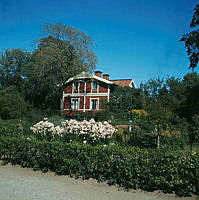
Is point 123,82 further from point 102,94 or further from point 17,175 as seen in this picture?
point 17,175

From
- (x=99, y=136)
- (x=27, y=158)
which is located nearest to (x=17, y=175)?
(x=27, y=158)

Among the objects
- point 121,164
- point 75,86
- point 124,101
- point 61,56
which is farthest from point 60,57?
point 121,164

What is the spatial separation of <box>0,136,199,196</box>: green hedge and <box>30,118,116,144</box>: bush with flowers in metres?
1.31

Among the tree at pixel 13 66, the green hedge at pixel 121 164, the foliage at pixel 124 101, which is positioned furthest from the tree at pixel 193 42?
the tree at pixel 13 66

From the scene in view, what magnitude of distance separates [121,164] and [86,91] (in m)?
25.3

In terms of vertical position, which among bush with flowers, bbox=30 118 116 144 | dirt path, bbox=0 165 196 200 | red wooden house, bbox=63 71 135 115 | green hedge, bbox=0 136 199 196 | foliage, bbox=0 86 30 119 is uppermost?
red wooden house, bbox=63 71 135 115

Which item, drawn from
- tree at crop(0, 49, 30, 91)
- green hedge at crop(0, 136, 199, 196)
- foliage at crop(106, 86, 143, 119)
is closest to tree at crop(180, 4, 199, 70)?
foliage at crop(106, 86, 143, 119)

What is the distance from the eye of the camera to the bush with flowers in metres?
7.58

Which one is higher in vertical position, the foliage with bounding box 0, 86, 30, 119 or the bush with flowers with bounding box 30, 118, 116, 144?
the foliage with bounding box 0, 86, 30, 119

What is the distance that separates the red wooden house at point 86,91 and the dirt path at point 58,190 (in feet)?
72.6

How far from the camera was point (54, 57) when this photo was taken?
27.0 meters

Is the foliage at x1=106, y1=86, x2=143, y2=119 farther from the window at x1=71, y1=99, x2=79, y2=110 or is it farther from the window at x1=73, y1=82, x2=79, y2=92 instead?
the window at x1=73, y1=82, x2=79, y2=92

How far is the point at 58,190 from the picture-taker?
5121mm

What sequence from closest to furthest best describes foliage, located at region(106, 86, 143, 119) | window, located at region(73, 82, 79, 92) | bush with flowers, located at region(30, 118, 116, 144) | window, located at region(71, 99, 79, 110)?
bush with flowers, located at region(30, 118, 116, 144), foliage, located at region(106, 86, 143, 119), window, located at region(71, 99, 79, 110), window, located at region(73, 82, 79, 92)
